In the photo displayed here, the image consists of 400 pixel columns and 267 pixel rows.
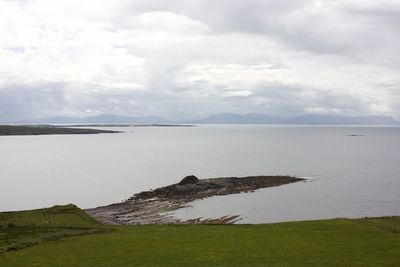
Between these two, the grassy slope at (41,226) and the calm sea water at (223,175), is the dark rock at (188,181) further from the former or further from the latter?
the grassy slope at (41,226)

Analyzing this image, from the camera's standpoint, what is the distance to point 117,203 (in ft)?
265

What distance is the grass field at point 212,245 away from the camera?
27609mm

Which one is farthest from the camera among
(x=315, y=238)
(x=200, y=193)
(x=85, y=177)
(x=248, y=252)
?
(x=85, y=177)

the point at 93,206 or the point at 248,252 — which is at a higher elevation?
the point at 248,252

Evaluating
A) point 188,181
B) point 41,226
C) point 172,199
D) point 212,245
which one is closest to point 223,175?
point 188,181

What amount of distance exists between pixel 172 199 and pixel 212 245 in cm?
5264

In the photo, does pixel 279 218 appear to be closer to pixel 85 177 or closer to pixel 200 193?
pixel 200 193

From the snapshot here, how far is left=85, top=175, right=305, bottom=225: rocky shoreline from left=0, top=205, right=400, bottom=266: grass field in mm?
22809

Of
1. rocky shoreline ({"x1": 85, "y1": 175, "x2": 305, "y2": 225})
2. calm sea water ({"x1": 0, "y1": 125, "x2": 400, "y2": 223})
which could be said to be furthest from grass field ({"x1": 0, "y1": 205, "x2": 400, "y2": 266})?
calm sea water ({"x1": 0, "y1": 125, "x2": 400, "y2": 223})

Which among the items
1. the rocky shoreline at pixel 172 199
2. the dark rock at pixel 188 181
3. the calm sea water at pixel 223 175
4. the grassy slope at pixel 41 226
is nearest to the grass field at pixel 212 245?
the grassy slope at pixel 41 226

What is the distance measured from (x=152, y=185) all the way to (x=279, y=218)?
4506 centimetres

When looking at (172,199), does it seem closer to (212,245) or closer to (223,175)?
(223,175)

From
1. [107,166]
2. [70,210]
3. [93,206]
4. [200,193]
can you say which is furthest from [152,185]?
[70,210]

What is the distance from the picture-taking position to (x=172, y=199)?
8388cm
